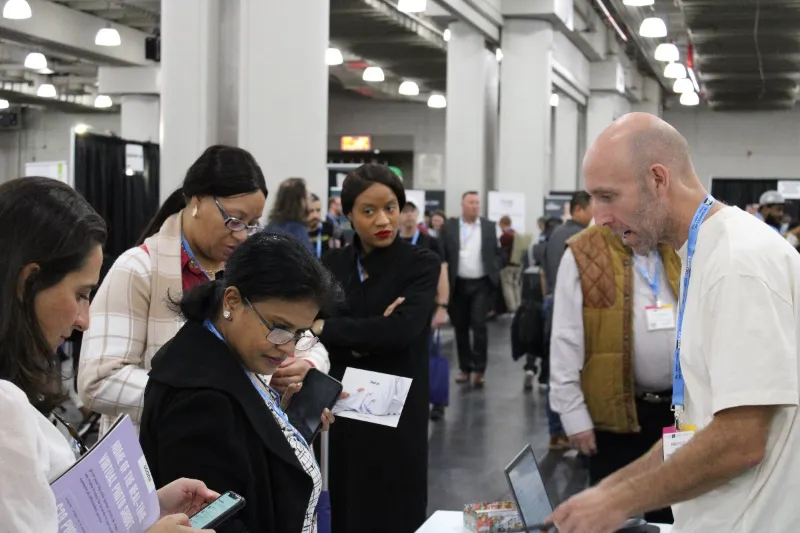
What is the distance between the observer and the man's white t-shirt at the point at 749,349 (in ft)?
5.99

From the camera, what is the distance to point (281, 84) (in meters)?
5.95

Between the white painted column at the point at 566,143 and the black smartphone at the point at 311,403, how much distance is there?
18.0 meters

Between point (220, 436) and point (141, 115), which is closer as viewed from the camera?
point (220, 436)

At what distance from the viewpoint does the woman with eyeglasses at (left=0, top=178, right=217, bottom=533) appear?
1467 millimetres

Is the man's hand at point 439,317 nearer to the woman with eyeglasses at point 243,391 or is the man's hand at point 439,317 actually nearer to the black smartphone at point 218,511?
the woman with eyeglasses at point 243,391

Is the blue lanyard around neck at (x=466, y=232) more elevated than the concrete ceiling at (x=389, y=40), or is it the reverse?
the concrete ceiling at (x=389, y=40)

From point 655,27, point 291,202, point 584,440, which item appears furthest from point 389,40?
point 584,440

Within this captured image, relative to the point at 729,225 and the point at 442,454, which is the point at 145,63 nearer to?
the point at 442,454

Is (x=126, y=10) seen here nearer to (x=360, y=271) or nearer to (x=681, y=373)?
(x=360, y=271)

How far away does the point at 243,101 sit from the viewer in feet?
19.0

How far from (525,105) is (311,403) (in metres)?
12.1

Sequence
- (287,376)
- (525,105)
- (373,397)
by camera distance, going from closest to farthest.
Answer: (287,376) < (373,397) < (525,105)

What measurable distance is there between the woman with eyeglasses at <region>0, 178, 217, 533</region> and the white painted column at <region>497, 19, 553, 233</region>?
12685 millimetres

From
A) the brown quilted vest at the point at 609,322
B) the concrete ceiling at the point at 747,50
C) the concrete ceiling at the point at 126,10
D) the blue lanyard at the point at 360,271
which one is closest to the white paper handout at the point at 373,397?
the blue lanyard at the point at 360,271
